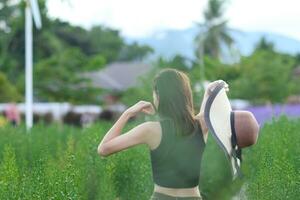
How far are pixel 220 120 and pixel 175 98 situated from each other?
0.49 meters

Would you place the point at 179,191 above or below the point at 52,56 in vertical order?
above

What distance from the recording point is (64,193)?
172 inches

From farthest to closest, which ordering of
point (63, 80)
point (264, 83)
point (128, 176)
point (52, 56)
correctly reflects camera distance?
point (52, 56) < point (63, 80) < point (264, 83) < point (128, 176)

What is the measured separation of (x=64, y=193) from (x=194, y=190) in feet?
2.16

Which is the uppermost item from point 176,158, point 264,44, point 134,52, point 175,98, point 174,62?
point 175,98

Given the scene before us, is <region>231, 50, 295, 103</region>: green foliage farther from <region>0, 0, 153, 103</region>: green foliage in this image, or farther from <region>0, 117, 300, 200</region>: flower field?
<region>0, 117, 300, 200</region>: flower field

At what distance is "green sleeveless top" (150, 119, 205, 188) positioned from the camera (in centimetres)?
427

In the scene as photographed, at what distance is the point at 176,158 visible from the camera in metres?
4.30

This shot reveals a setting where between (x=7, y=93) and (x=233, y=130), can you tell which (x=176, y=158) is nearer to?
(x=233, y=130)

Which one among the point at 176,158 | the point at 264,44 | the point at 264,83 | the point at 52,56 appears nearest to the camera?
the point at 176,158

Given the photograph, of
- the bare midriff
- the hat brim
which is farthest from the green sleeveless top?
the hat brim

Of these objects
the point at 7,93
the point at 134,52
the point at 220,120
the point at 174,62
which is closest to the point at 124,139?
the point at 220,120

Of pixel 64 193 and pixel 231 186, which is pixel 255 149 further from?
pixel 231 186

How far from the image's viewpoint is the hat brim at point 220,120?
3859mm
